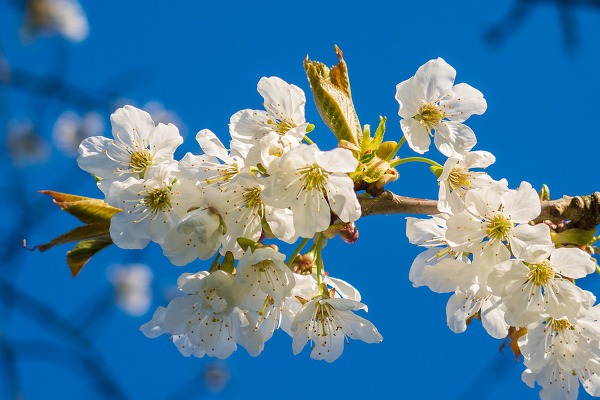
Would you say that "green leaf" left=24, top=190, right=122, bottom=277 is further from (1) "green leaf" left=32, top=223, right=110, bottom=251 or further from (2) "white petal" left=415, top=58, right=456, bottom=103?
(2) "white petal" left=415, top=58, right=456, bottom=103

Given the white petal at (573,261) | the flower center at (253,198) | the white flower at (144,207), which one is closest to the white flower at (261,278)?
the flower center at (253,198)

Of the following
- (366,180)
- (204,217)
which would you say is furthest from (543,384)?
(204,217)

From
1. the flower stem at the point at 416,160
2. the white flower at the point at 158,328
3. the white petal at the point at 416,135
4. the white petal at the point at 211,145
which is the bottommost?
the white flower at the point at 158,328

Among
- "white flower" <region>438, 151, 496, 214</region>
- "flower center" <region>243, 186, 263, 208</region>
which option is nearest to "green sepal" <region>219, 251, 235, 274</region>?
"flower center" <region>243, 186, 263, 208</region>

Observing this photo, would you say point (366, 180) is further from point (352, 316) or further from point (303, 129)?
point (352, 316)

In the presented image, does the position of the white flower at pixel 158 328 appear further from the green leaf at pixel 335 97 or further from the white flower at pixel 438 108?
the white flower at pixel 438 108

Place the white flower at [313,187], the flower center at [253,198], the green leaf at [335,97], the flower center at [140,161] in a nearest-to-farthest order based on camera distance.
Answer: the white flower at [313,187] → the flower center at [253,198] → the green leaf at [335,97] → the flower center at [140,161]

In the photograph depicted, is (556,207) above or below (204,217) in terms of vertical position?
above
